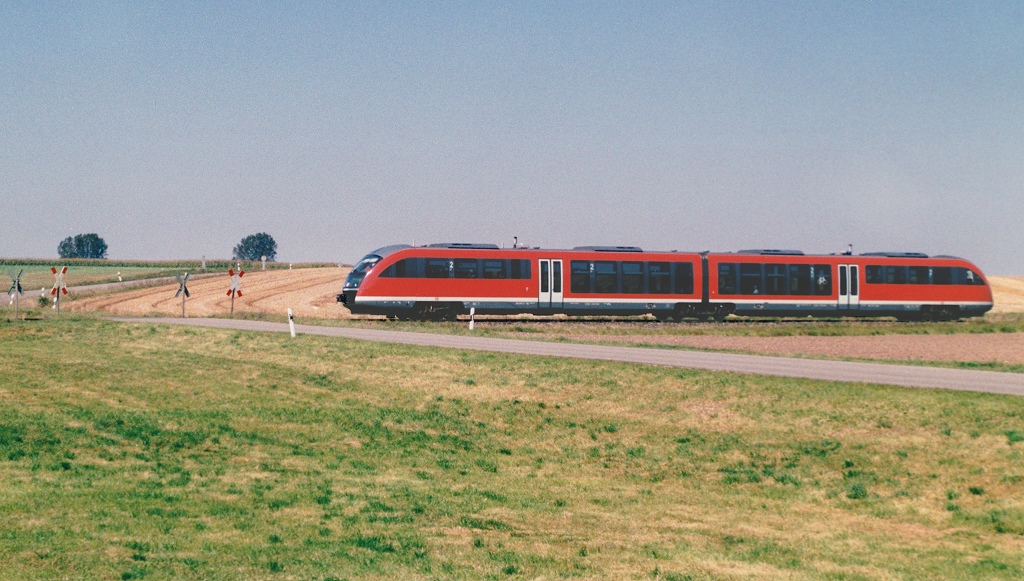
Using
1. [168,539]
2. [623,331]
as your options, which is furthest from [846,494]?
[623,331]

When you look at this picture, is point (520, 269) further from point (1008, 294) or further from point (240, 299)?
point (1008, 294)

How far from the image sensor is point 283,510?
13.5 meters

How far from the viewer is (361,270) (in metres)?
44.5

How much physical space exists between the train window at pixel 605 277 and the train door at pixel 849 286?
39.4ft

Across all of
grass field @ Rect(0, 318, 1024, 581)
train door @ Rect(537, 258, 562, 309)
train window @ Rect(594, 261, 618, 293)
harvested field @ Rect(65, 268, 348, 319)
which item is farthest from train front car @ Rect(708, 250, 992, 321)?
grass field @ Rect(0, 318, 1024, 581)

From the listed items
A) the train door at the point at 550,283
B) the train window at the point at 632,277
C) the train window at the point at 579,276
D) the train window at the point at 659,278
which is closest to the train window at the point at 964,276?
the train window at the point at 659,278

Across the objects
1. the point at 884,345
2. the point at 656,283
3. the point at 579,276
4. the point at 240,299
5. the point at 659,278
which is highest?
the point at 579,276

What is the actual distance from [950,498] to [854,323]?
33974mm

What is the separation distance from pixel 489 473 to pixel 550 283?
28847 millimetres

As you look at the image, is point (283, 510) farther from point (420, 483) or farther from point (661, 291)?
point (661, 291)

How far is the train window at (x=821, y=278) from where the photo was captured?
49591 mm

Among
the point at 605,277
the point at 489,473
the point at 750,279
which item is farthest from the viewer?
the point at 750,279

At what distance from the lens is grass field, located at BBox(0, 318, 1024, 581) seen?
11.3m

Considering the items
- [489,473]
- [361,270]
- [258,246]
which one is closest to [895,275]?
[361,270]
